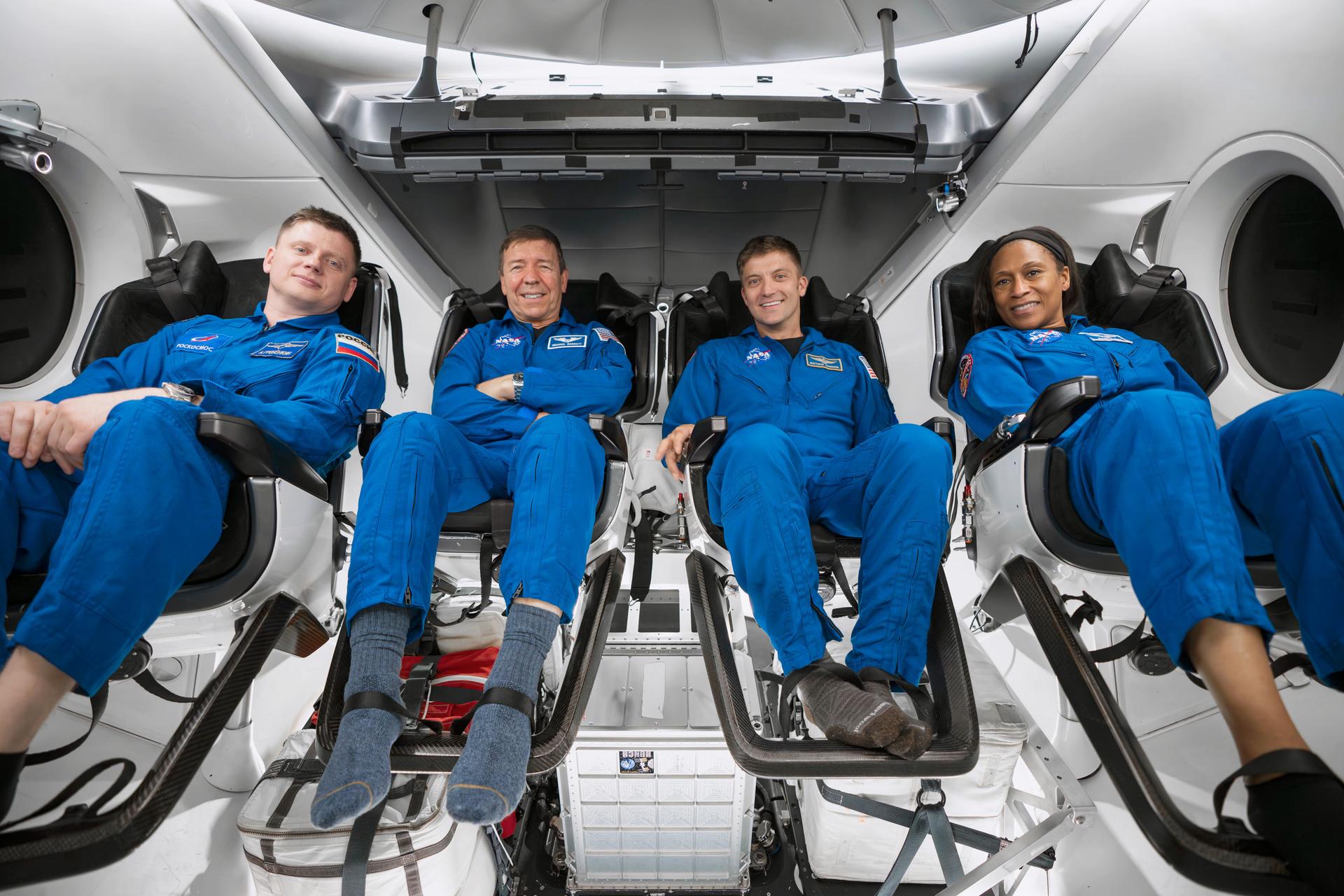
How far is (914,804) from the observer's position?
219 cm

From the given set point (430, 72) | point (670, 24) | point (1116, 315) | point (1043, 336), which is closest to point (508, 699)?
point (1043, 336)

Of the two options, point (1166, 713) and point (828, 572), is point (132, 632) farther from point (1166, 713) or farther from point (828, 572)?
point (1166, 713)

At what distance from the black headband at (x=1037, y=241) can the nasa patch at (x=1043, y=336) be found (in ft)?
0.85

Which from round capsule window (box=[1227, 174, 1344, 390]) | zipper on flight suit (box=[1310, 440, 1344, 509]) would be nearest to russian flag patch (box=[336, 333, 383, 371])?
zipper on flight suit (box=[1310, 440, 1344, 509])

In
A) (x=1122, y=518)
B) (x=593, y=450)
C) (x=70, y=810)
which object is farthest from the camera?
(x=593, y=450)

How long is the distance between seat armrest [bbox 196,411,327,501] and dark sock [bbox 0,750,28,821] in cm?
58

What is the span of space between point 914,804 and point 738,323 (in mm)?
1658

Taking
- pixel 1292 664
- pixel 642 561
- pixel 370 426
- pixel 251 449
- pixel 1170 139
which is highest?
pixel 1170 139

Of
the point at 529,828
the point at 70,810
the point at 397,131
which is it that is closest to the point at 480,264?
the point at 397,131

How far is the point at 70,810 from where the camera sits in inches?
47.8

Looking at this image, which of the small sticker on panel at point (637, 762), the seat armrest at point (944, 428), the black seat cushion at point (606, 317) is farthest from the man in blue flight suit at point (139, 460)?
the seat armrest at point (944, 428)

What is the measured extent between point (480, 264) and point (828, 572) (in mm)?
2579

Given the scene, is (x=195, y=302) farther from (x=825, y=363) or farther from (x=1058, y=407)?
(x=1058, y=407)

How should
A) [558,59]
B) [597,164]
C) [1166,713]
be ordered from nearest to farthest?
1. [1166,713]
2. [597,164]
3. [558,59]
